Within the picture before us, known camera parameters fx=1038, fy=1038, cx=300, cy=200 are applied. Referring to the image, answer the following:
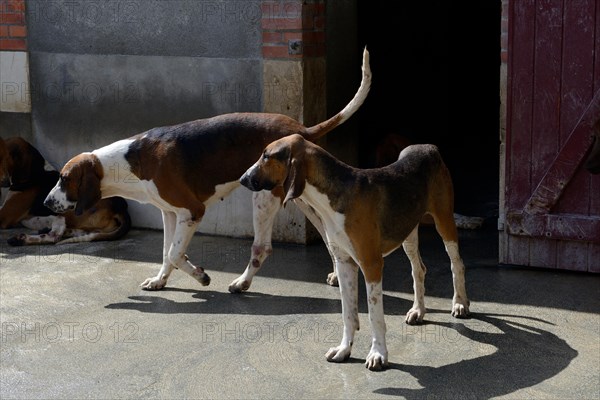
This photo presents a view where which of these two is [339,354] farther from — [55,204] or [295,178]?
[55,204]

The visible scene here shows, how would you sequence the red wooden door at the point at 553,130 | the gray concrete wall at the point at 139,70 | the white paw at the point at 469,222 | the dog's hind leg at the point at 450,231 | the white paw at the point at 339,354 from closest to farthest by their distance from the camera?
1. the white paw at the point at 339,354
2. the dog's hind leg at the point at 450,231
3. the red wooden door at the point at 553,130
4. the gray concrete wall at the point at 139,70
5. the white paw at the point at 469,222

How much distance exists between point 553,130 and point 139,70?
3642 millimetres

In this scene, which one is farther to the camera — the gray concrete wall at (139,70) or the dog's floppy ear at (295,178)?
the gray concrete wall at (139,70)

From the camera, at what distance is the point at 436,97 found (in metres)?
13.4

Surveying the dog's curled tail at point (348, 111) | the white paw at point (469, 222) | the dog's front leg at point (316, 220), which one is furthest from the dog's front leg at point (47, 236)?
the white paw at point (469, 222)

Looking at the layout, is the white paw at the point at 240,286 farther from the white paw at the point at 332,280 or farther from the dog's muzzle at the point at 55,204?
the dog's muzzle at the point at 55,204

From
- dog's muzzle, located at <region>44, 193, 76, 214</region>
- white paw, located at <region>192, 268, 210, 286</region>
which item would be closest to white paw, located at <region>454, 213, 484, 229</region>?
white paw, located at <region>192, 268, 210, 286</region>

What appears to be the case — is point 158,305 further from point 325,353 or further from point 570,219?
point 570,219

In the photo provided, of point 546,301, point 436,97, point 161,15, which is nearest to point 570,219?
point 546,301

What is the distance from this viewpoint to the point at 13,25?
9547 millimetres

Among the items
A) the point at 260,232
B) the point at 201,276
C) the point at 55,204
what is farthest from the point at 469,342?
the point at 55,204

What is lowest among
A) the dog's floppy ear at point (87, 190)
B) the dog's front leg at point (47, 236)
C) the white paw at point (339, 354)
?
the white paw at point (339, 354)

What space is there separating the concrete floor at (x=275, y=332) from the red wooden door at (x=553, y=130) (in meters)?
0.28

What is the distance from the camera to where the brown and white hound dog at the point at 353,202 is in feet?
18.7
